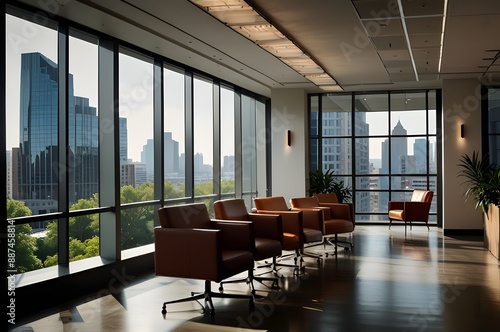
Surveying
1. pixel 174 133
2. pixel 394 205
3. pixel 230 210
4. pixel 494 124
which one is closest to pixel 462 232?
pixel 394 205

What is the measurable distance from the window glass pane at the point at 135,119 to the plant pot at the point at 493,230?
5.37 meters

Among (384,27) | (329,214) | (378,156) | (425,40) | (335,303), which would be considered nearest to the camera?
(335,303)

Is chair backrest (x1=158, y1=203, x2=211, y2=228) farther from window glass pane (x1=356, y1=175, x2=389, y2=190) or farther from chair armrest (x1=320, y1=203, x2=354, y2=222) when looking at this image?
window glass pane (x1=356, y1=175, x2=389, y2=190)

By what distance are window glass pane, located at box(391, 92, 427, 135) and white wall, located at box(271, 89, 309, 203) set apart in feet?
7.96

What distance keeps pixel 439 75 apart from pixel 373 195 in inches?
148

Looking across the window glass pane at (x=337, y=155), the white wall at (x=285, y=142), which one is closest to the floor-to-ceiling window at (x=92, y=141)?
the white wall at (x=285, y=142)

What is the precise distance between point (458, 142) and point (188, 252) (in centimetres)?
795

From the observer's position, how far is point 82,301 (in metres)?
5.84

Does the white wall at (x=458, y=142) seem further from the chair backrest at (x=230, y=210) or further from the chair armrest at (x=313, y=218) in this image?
the chair backrest at (x=230, y=210)

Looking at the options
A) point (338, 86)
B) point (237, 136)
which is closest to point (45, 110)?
point (237, 136)

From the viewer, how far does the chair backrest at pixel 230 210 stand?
6.66m

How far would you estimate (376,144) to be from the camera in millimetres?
13547

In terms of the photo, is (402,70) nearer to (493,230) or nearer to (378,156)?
(493,230)

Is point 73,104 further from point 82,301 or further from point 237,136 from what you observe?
point 237,136
